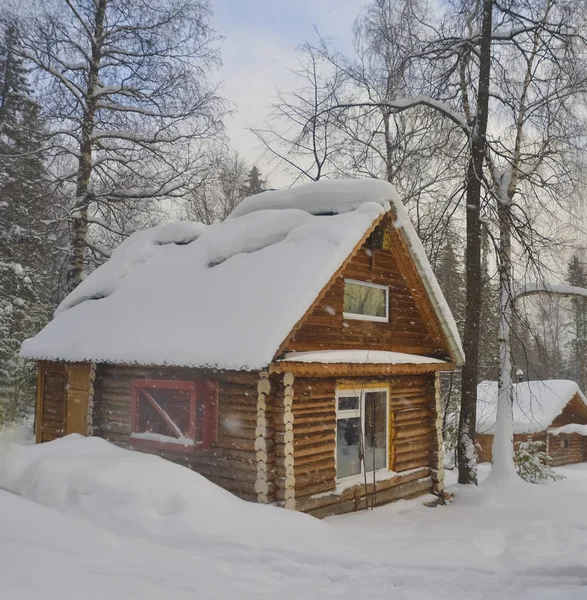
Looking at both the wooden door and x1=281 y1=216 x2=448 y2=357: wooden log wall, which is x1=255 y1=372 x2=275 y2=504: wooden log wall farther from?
the wooden door

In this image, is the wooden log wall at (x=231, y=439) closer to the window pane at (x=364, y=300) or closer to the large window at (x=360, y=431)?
the large window at (x=360, y=431)

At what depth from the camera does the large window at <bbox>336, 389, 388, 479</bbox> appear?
33.4 feet

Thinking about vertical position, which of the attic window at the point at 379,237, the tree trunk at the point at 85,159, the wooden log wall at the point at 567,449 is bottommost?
the wooden log wall at the point at 567,449

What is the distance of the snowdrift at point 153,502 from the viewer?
6820mm

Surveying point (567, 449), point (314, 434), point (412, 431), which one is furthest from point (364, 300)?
point (567, 449)

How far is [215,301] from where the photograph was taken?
9586 millimetres

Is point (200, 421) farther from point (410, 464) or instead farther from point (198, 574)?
point (410, 464)

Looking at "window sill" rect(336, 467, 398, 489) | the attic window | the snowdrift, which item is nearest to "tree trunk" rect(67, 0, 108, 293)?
the snowdrift

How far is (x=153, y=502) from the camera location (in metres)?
7.21

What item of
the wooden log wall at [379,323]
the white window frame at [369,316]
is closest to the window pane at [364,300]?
the white window frame at [369,316]

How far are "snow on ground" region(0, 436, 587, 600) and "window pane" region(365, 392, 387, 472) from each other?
1.46 m

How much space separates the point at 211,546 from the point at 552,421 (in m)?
23.4

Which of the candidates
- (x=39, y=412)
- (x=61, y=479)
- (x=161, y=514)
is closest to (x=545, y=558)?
(x=161, y=514)

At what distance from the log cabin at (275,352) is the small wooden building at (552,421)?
14667 millimetres
